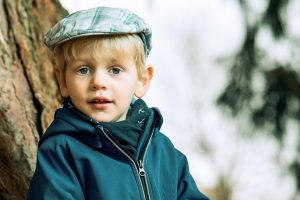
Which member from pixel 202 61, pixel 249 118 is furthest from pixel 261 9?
pixel 202 61

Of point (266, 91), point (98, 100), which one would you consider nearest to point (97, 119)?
point (98, 100)

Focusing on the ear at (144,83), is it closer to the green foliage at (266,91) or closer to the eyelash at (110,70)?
the eyelash at (110,70)

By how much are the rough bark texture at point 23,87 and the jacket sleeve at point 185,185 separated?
62cm

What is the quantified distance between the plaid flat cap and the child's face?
0.07m

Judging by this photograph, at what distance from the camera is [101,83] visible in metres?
1.96

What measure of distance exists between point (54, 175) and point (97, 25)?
49cm

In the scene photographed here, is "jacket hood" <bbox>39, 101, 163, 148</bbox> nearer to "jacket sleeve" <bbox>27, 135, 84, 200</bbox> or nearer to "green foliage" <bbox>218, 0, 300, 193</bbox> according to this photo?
"jacket sleeve" <bbox>27, 135, 84, 200</bbox>

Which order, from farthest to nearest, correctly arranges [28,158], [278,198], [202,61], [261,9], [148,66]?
[202,61]
[278,198]
[261,9]
[28,158]
[148,66]

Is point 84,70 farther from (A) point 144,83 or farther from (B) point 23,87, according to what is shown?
(B) point 23,87

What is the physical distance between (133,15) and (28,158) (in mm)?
803

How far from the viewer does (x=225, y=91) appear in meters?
5.92

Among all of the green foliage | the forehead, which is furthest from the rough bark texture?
the green foliage

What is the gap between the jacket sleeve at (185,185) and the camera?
2297 mm

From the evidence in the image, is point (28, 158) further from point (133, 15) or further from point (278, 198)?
point (278, 198)
